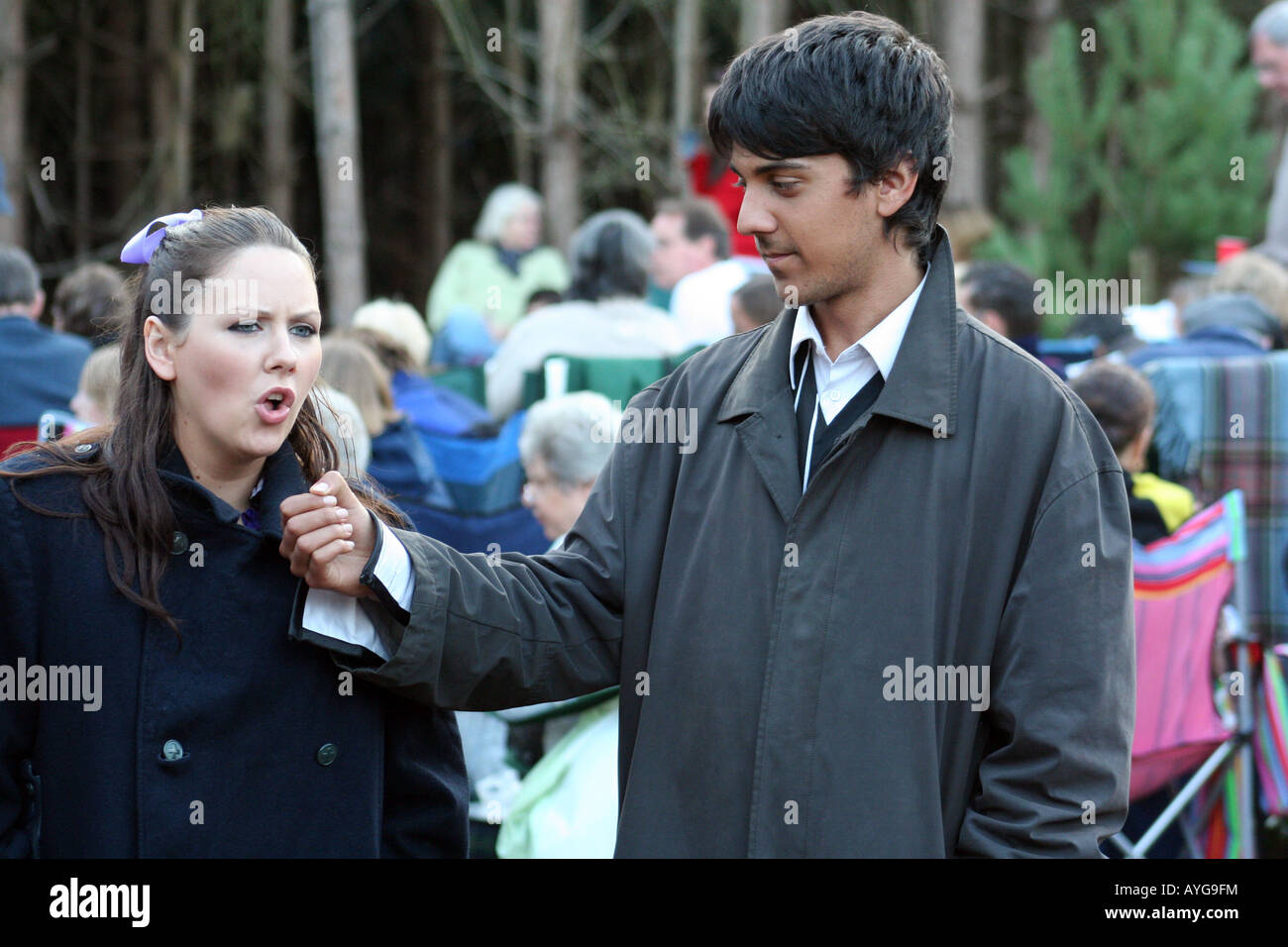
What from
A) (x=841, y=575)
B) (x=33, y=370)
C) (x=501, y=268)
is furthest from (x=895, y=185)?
(x=501, y=268)

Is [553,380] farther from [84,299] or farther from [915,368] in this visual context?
[915,368]

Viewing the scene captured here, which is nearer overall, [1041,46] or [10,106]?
[10,106]

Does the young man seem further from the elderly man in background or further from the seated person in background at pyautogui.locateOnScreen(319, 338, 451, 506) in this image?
the elderly man in background

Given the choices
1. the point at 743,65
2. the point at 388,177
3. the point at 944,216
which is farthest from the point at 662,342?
the point at 388,177

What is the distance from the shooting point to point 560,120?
10.9 metres

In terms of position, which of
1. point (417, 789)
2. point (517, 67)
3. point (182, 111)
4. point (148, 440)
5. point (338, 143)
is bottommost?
point (417, 789)

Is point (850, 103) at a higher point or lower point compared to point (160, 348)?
higher

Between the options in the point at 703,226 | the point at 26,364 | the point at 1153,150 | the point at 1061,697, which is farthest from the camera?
the point at 1153,150

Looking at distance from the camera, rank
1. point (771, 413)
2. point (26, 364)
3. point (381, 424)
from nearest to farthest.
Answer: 1. point (771, 413)
2. point (381, 424)
3. point (26, 364)

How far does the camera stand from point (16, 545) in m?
2.31

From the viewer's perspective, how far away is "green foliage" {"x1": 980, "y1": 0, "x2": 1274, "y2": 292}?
11328 mm

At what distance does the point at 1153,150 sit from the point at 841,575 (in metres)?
10.2

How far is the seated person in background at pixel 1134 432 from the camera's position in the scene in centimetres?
462
